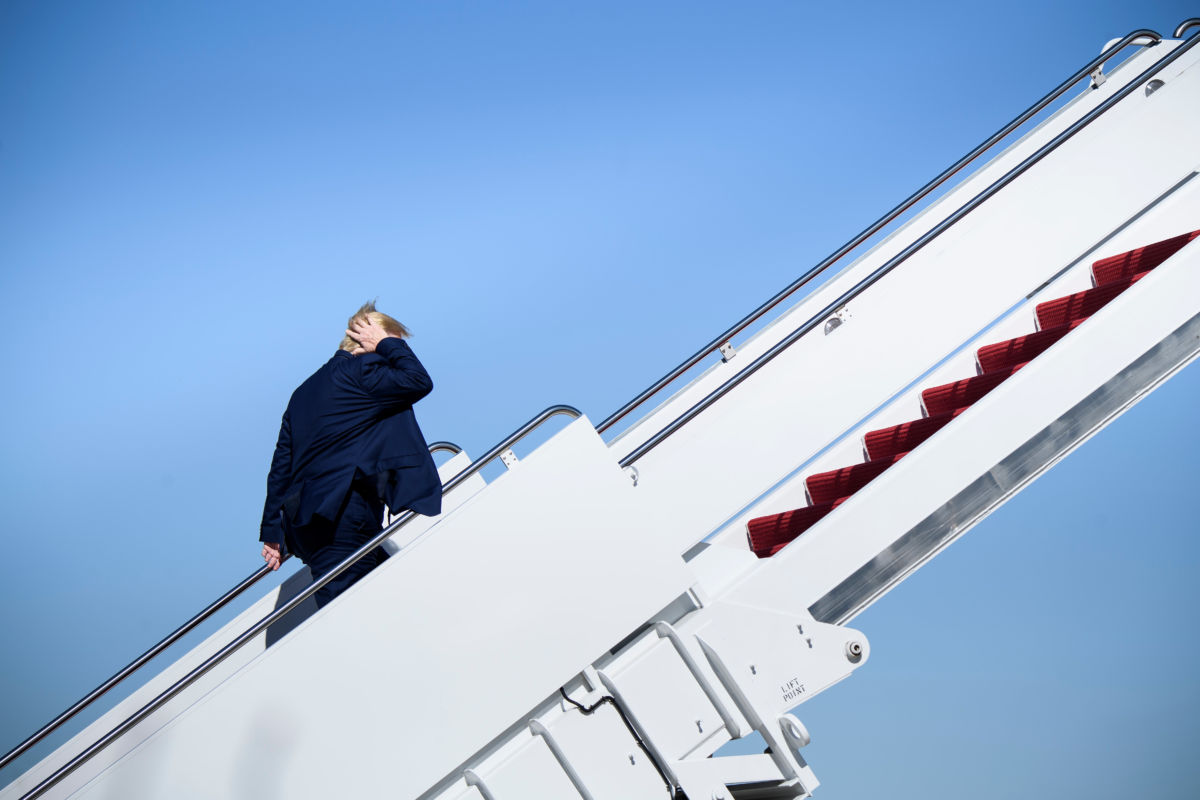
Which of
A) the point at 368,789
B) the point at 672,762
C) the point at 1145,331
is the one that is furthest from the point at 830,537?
the point at 368,789

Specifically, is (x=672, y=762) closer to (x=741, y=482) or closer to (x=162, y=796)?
(x=741, y=482)

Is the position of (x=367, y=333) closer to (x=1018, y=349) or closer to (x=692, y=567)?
(x=692, y=567)

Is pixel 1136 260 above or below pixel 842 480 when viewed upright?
above

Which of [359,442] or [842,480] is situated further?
[842,480]

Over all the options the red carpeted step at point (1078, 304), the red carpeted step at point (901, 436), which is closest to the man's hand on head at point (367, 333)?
the red carpeted step at point (901, 436)

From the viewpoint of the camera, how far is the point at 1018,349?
3.90 meters

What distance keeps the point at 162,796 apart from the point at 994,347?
3.68 meters

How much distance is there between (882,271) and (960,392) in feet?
2.54

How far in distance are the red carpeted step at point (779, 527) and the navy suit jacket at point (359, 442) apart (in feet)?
4.86

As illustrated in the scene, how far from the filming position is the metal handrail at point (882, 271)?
3.14 m

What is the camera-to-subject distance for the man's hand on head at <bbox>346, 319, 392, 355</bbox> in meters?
3.39

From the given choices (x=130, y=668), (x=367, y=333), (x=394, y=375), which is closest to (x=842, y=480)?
(x=394, y=375)

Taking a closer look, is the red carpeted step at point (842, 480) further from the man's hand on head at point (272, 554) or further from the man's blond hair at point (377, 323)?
the man's hand on head at point (272, 554)

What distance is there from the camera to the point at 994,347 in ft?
13.4
